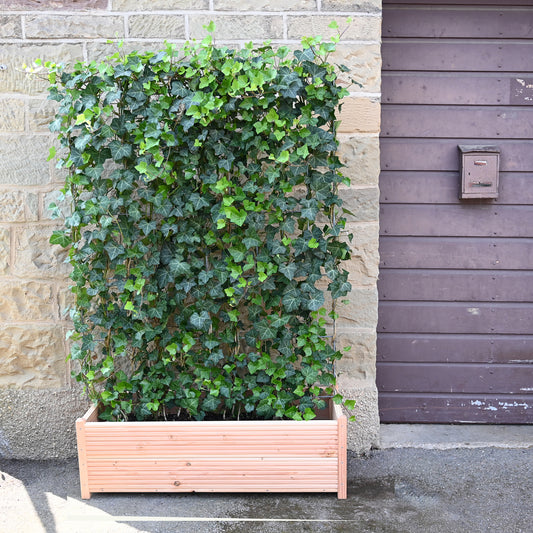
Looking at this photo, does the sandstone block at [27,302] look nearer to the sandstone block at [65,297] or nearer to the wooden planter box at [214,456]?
the sandstone block at [65,297]

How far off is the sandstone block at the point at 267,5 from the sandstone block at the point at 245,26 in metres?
0.04

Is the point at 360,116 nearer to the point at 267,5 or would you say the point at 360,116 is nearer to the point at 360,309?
the point at 267,5

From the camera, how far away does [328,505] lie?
2699 millimetres

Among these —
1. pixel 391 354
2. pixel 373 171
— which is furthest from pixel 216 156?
pixel 391 354

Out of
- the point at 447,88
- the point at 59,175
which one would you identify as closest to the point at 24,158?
the point at 59,175

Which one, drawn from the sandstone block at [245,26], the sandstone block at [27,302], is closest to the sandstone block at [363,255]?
the sandstone block at [245,26]

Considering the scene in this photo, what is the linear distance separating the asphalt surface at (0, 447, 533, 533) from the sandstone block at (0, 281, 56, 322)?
2.51 feet

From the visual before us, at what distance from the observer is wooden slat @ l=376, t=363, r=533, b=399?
3.47 m

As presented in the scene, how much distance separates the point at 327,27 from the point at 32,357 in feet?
7.21

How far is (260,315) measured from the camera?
288 centimetres

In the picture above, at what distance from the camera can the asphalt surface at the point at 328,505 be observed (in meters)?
2.55

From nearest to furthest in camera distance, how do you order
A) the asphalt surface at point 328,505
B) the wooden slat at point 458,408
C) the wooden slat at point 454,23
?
the asphalt surface at point 328,505 < the wooden slat at point 454,23 < the wooden slat at point 458,408

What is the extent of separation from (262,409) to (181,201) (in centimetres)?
100

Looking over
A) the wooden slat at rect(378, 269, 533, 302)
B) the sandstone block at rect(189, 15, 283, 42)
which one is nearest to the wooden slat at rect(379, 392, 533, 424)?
the wooden slat at rect(378, 269, 533, 302)
